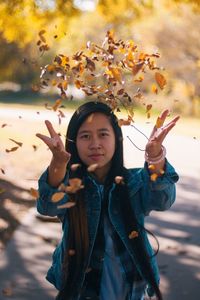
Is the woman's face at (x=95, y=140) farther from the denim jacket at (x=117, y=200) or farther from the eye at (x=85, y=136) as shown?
the denim jacket at (x=117, y=200)

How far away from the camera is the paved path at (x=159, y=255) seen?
4.91 m

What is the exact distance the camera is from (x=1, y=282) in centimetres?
502

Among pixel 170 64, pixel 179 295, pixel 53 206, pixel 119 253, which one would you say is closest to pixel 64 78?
A: pixel 53 206

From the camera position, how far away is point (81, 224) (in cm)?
276

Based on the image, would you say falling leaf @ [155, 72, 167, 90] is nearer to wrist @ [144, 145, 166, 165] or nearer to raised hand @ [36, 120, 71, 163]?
wrist @ [144, 145, 166, 165]

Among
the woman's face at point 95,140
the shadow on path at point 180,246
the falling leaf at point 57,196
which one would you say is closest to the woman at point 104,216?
the woman's face at point 95,140

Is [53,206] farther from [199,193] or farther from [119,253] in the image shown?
[199,193]

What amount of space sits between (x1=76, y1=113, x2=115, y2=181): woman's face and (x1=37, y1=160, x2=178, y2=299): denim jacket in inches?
6.0

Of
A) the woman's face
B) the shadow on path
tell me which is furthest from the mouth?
the shadow on path

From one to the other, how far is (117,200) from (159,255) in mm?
3256

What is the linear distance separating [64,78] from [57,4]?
22.4 ft

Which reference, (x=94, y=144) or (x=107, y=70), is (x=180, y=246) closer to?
(x=94, y=144)

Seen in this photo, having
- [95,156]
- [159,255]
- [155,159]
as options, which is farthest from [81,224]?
[159,255]

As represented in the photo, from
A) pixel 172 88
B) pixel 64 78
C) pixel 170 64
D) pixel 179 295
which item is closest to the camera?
pixel 64 78
